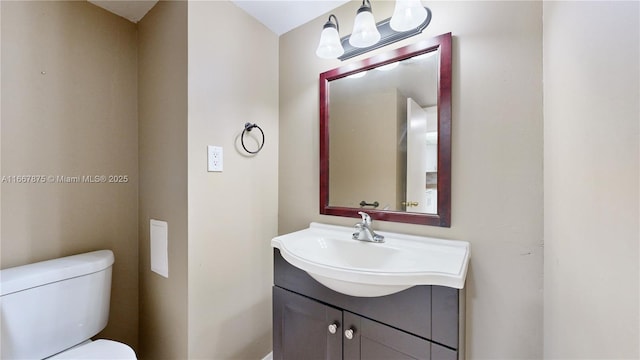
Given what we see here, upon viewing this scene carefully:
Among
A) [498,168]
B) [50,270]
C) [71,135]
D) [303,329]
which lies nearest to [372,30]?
[498,168]

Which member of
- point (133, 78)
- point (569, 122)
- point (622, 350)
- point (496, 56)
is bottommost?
point (622, 350)

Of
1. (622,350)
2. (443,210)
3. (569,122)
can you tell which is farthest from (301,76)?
(622,350)

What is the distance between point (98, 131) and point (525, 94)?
1946 millimetres

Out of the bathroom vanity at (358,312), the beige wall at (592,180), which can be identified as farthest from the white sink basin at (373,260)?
the beige wall at (592,180)

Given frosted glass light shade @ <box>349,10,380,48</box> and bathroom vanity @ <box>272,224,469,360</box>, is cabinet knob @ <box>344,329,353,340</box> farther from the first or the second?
frosted glass light shade @ <box>349,10,380,48</box>

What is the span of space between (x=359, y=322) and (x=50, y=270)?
1.26m

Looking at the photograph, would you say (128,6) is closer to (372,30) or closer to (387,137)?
(372,30)

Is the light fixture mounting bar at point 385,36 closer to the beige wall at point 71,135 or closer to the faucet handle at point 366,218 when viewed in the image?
the faucet handle at point 366,218

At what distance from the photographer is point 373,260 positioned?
3.43ft

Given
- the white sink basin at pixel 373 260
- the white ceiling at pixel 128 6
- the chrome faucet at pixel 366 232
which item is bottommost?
the white sink basin at pixel 373 260

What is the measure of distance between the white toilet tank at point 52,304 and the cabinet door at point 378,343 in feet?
3.74

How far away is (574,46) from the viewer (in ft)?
1.97

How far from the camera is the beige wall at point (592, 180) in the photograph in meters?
0.37

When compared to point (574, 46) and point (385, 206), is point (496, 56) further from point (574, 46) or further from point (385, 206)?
point (385, 206)
